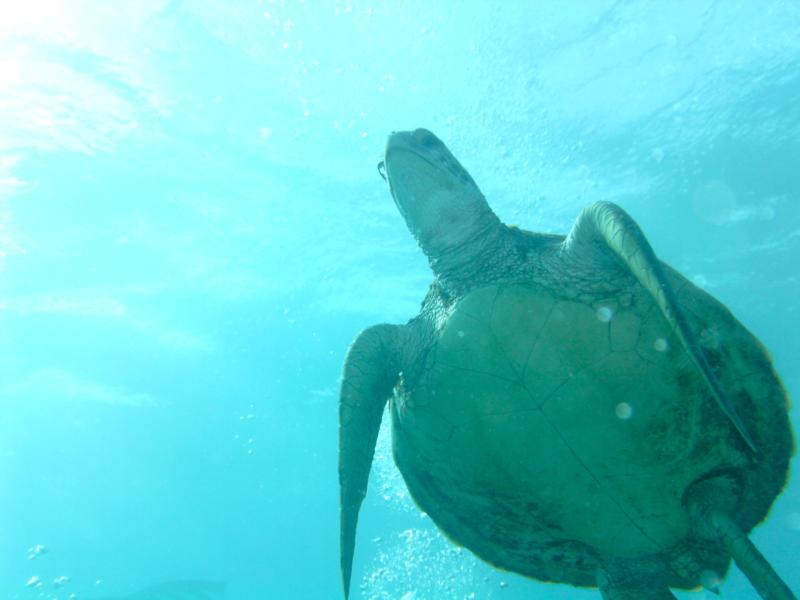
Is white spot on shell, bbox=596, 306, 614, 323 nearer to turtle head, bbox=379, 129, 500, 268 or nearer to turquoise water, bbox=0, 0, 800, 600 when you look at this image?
turtle head, bbox=379, 129, 500, 268

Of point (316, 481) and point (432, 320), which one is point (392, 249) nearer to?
point (432, 320)

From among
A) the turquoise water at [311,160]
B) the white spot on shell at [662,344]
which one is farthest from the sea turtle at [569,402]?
the turquoise water at [311,160]

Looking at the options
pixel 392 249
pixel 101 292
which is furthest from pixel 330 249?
pixel 101 292

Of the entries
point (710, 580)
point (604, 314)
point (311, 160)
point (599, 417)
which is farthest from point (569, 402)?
point (311, 160)

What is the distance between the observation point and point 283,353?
81.7ft

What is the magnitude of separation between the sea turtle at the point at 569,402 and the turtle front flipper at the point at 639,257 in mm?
14

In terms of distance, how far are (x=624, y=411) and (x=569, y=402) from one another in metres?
0.33

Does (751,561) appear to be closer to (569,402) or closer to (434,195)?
(569,402)

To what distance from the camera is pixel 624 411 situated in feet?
10.0

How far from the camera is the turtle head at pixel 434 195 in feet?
10.9

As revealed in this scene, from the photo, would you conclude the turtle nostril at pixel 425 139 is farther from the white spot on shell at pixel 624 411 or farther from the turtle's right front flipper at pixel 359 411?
the white spot on shell at pixel 624 411

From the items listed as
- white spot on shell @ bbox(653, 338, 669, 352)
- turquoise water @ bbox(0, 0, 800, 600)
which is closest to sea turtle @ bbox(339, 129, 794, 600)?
white spot on shell @ bbox(653, 338, 669, 352)

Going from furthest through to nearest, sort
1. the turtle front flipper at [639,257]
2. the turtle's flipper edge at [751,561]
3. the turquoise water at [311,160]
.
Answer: the turquoise water at [311,160]
the turtle's flipper edge at [751,561]
the turtle front flipper at [639,257]

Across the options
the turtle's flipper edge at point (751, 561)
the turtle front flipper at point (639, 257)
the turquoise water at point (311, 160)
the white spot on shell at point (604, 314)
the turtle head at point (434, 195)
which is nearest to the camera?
the turtle front flipper at point (639, 257)
